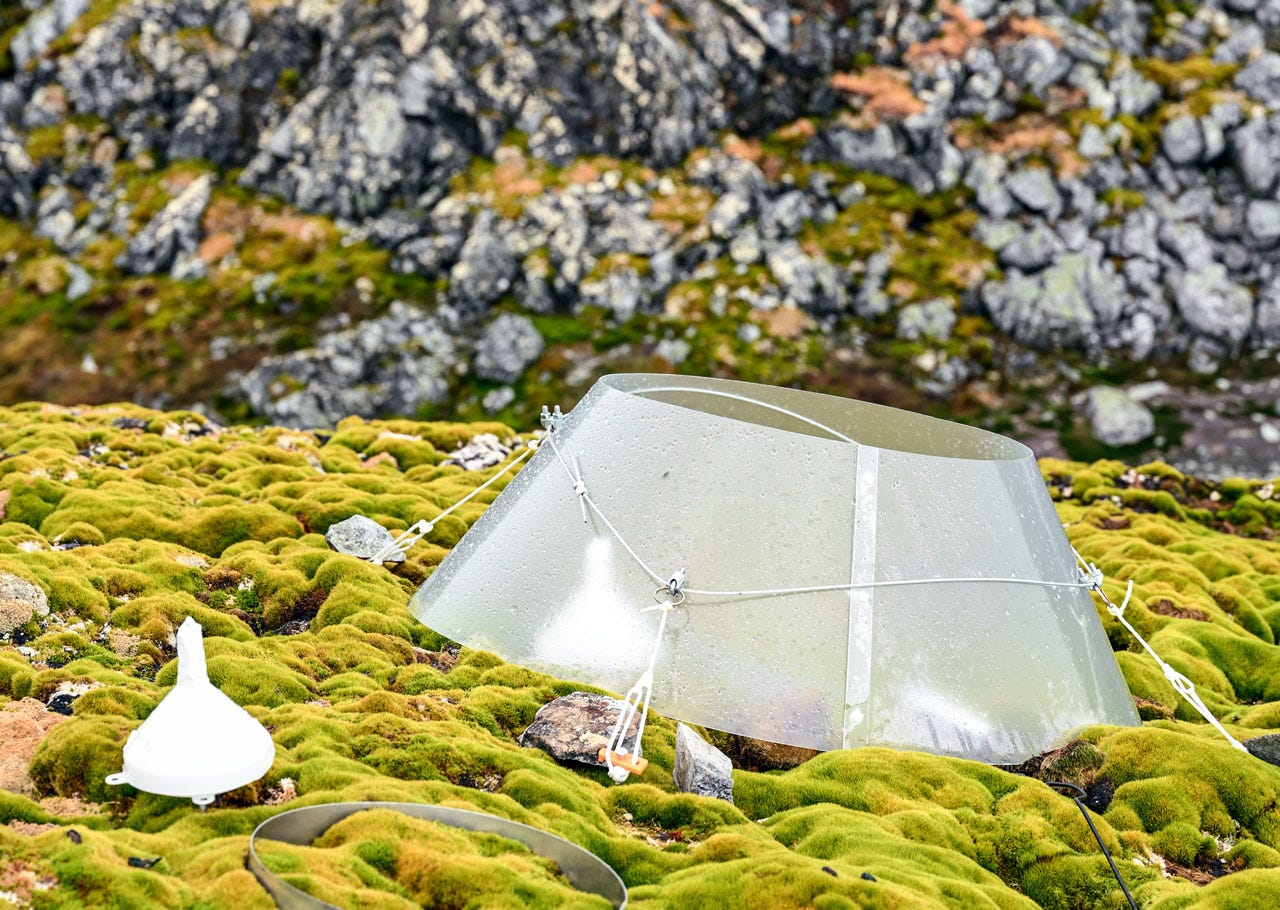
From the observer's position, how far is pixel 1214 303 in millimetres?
38531

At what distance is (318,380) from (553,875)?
1361 inches

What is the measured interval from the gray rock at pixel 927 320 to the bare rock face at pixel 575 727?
109ft

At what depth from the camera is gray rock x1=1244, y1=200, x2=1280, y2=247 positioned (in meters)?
40.2

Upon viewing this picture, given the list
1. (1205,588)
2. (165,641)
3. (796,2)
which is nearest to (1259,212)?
(796,2)

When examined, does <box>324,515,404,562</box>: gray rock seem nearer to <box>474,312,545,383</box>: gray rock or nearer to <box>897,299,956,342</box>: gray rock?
<box>474,312,545,383</box>: gray rock

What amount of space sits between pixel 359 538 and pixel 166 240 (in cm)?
3866

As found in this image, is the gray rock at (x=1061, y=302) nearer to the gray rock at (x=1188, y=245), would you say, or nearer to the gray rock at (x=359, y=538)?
the gray rock at (x=1188, y=245)

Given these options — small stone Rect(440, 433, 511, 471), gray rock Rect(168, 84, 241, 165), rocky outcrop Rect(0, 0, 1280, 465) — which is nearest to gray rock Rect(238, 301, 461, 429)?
rocky outcrop Rect(0, 0, 1280, 465)

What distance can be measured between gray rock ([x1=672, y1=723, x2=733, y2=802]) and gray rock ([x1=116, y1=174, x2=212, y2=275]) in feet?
140

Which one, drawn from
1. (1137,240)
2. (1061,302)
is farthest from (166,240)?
(1137,240)

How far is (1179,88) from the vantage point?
43.3m

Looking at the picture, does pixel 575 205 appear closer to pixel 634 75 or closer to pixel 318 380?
pixel 634 75

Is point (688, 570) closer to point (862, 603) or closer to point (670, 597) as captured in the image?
point (670, 597)

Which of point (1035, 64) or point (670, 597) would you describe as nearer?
point (670, 597)
